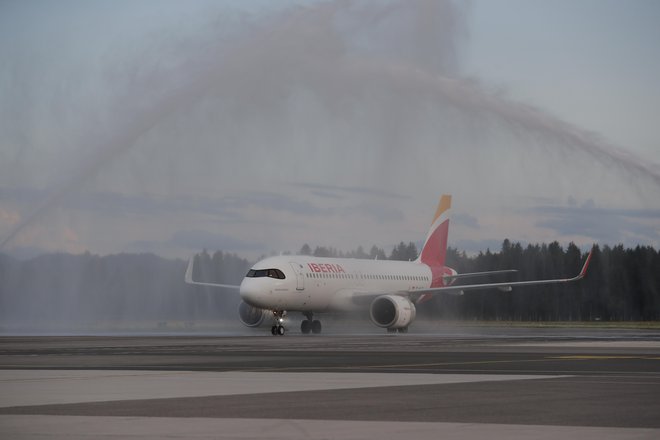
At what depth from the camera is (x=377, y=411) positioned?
54.7 ft

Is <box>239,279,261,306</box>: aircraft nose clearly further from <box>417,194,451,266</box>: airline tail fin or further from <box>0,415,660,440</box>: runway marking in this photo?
<box>0,415,660,440</box>: runway marking

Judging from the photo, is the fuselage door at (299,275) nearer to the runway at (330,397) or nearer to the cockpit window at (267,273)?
the cockpit window at (267,273)

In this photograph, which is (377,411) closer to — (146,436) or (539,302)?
(146,436)

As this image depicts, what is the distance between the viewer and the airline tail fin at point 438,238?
8606 centimetres

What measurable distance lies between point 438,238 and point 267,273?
84.6ft

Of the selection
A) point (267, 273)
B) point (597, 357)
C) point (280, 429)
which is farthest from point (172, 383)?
point (267, 273)

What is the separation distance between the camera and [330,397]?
18.9 metres

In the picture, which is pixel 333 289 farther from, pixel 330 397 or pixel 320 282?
pixel 330 397

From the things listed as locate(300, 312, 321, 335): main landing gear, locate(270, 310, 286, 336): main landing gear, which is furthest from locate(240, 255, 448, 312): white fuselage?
locate(300, 312, 321, 335): main landing gear

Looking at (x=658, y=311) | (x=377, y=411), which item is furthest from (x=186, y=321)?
(x=377, y=411)

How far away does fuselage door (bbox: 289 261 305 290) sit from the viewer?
66625mm

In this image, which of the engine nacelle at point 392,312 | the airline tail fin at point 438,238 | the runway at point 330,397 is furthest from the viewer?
the airline tail fin at point 438,238

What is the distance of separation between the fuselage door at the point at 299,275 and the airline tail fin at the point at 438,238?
20.1m

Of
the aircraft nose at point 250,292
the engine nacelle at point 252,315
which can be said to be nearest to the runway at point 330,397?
the aircraft nose at point 250,292
